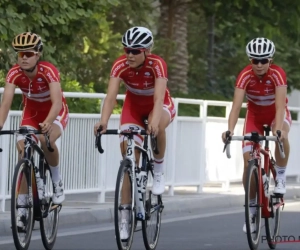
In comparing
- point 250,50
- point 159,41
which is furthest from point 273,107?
point 159,41

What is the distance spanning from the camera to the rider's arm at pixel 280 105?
1045cm

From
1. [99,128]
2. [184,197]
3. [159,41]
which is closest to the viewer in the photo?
[99,128]

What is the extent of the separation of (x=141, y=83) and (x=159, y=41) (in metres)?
13.6

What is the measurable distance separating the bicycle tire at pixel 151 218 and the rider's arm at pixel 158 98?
742mm

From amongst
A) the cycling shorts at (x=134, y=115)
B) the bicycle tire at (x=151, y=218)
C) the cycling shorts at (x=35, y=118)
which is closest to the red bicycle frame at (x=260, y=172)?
the bicycle tire at (x=151, y=218)

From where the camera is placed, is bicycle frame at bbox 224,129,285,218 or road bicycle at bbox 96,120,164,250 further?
bicycle frame at bbox 224,129,285,218

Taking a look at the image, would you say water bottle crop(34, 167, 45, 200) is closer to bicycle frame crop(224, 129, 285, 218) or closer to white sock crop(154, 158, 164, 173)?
white sock crop(154, 158, 164, 173)

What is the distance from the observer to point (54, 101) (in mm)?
10031

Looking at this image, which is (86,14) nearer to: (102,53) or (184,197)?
(184,197)

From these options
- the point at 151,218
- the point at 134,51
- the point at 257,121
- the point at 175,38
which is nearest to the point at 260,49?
the point at 257,121

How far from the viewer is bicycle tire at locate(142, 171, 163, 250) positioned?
10.2 meters

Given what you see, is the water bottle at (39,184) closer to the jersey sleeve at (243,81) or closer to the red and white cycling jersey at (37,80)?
the red and white cycling jersey at (37,80)

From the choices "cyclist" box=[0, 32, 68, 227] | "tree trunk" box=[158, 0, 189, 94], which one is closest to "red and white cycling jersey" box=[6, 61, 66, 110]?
"cyclist" box=[0, 32, 68, 227]

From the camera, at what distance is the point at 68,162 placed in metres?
13.9
